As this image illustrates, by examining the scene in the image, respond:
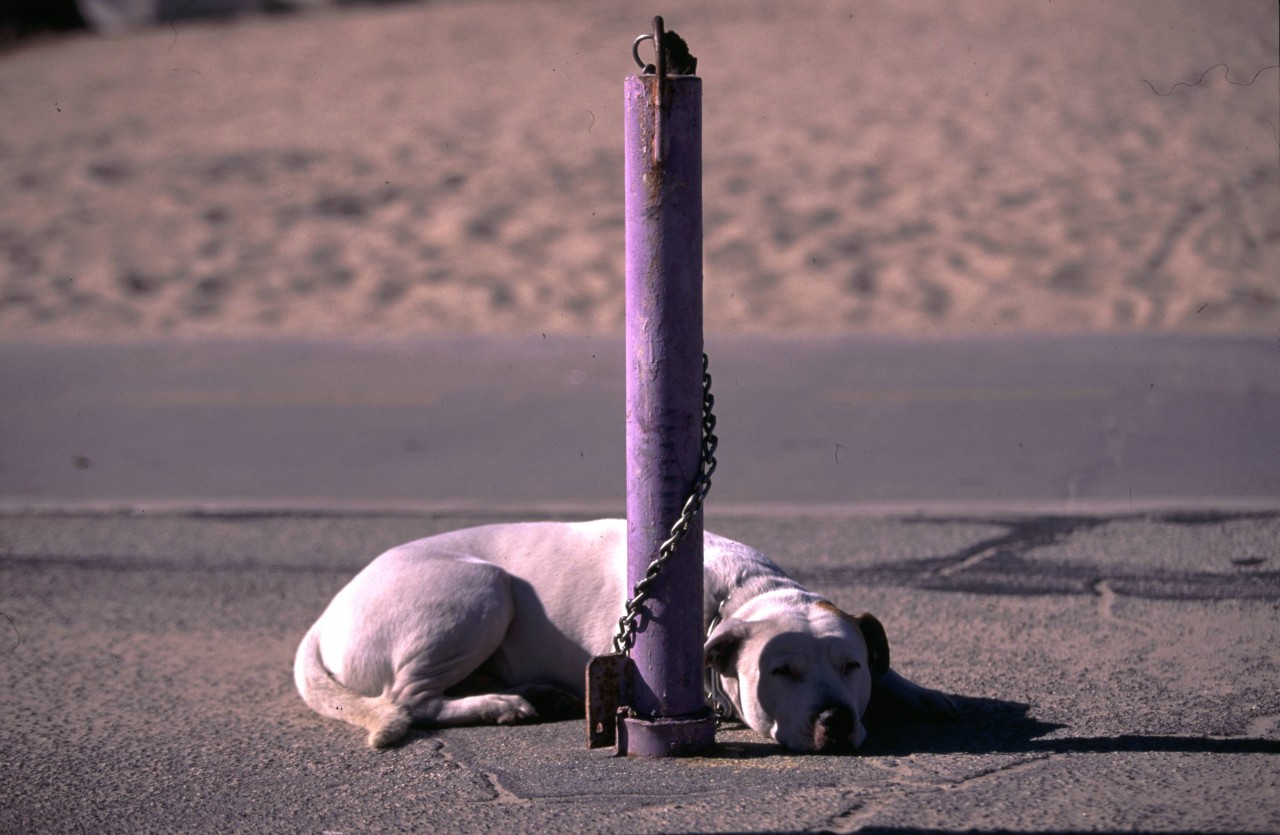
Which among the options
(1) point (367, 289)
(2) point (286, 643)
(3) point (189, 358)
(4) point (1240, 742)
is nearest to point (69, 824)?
(2) point (286, 643)

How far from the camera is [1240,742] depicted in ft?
13.3

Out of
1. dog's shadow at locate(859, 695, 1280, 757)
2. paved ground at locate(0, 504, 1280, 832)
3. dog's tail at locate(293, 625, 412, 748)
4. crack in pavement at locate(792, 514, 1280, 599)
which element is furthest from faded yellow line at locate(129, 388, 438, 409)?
dog's shadow at locate(859, 695, 1280, 757)

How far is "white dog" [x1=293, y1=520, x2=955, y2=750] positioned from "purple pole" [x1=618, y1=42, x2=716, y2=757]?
5.8 inches

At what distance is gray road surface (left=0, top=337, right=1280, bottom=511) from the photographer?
7.91 m

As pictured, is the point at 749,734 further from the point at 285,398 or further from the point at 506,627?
the point at 285,398

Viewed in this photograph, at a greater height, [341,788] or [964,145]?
[964,145]

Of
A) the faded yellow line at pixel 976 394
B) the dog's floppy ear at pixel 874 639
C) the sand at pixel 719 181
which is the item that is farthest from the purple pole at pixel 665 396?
the sand at pixel 719 181

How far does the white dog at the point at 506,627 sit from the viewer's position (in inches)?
165

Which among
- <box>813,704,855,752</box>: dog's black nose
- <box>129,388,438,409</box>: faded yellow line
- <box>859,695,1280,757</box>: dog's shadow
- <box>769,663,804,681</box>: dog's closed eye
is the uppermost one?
<box>769,663,804,681</box>: dog's closed eye

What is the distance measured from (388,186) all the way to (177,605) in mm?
12284

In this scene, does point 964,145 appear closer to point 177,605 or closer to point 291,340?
point 291,340

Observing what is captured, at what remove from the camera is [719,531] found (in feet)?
23.1

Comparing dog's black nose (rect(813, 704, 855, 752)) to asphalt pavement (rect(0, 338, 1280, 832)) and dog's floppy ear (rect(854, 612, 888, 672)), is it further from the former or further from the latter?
dog's floppy ear (rect(854, 612, 888, 672))

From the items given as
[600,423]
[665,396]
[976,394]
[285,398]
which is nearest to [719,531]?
[600,423]
